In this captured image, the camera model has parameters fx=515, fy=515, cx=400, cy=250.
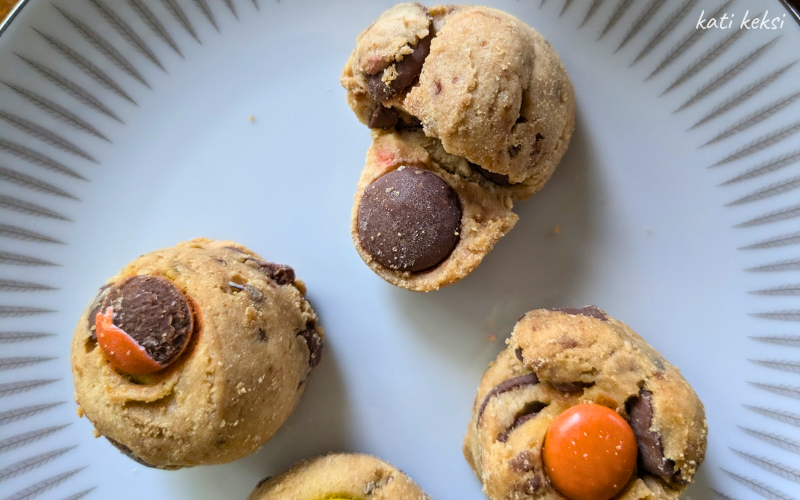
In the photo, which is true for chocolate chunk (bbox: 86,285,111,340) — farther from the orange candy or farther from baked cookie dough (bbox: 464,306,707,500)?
the orange candy

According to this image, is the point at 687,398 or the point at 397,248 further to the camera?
the point at 397,248

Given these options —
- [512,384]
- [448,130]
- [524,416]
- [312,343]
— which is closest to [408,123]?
[448,130]

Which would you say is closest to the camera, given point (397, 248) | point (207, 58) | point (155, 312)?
point (155, 312)

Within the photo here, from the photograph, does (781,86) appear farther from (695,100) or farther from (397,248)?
(397,248)

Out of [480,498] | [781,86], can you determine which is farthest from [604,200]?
[480,498]

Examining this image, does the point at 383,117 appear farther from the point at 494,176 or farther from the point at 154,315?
the point at 154,315

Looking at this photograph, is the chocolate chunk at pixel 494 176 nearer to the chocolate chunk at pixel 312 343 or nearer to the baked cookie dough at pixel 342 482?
the chocolate chunk at pixel 312 343

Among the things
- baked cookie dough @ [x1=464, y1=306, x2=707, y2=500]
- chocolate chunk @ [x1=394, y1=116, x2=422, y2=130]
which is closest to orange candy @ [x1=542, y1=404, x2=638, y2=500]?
baked cookie dough @ [x1=464, y1=306, x2=707, y2=500]

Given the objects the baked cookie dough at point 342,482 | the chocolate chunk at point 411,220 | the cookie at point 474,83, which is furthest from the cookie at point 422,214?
the baked cookie dough at point 342,482
